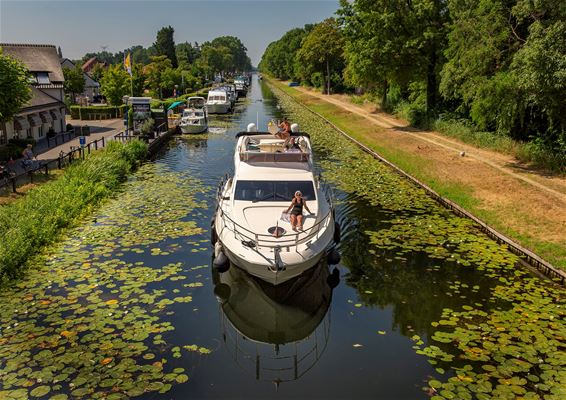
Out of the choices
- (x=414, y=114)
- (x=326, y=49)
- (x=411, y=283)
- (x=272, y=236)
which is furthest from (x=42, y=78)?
(x=326, y=49)

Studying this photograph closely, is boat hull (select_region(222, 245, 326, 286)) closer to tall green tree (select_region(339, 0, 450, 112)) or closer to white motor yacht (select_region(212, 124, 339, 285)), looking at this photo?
white motor yacht (select_region(212, 124, 339, 285))

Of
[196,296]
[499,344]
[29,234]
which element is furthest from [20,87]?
[499,344]

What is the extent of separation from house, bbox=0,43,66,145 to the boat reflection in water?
2284 centimetres

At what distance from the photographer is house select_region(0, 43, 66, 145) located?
109 feet

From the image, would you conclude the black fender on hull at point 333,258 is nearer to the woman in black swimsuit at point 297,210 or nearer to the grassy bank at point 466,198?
the woman in black swimsuit at point 297,210

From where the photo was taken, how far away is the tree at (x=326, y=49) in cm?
9062

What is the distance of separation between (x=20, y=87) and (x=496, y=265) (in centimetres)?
2486

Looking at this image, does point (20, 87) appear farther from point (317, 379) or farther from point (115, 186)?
point (317, 379)

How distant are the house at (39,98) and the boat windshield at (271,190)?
66.9 ft

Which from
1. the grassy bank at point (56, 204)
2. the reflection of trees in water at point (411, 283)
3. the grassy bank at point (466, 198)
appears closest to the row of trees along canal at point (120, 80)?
the grassy bank at point (56, 204)

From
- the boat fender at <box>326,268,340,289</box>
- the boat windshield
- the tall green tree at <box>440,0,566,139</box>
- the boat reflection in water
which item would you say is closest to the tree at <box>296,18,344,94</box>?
the tall green tree at <box>440,0,566,139</box>

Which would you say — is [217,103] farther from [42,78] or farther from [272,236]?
[272,236]

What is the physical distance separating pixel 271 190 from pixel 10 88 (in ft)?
55.9

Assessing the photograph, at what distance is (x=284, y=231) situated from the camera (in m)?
14.4
